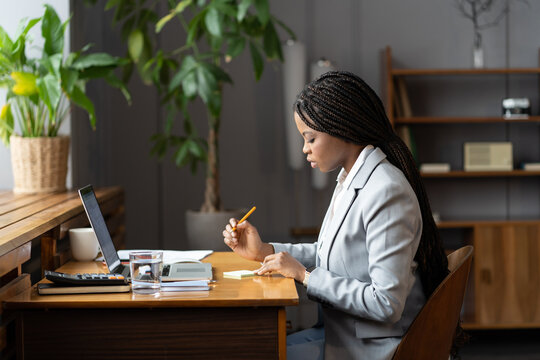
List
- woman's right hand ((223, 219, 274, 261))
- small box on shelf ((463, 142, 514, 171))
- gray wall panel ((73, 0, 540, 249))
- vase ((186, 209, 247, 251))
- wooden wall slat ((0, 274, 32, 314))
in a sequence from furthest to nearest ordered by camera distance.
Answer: gray wall panel ((73, 0, 540, 249)), small box on shelf ((463, 142, 514, 171)), vase ((186, 209, 247, 251)), woman's right hand ((223, 219, 274, 261)), wooden wall slat ((0, 274, 32, 314))

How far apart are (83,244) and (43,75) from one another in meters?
0.87

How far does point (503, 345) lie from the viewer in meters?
4.11

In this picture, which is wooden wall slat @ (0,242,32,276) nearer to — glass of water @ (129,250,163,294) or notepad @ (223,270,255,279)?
glass of water @ (129,250,163,294)

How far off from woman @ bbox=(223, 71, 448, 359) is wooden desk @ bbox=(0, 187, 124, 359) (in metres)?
0.66

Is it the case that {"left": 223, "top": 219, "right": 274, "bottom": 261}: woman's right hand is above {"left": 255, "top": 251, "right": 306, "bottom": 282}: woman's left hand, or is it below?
above

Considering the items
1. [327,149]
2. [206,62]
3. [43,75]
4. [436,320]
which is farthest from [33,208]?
[206,62]

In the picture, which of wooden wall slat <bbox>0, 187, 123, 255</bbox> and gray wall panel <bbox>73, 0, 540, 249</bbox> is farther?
gray wall panel <bbox>73, 0, 540, 249</bbox>

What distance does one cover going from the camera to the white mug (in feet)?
7.48

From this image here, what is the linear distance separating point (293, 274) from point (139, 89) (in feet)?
9.68

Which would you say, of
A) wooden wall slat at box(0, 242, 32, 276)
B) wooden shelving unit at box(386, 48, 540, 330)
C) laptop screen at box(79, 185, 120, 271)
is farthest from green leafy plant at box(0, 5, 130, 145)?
wooden shelving unit at box(386, 48, 540, 330)

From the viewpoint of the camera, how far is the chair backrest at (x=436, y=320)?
166 cm

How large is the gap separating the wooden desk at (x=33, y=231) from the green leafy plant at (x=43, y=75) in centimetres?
33

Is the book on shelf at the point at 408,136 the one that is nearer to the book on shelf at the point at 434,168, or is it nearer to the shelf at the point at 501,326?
the book on shelf at the point at 434,168

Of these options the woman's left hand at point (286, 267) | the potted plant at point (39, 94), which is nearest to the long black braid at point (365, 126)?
the woman's left hand at point (286, 267)
